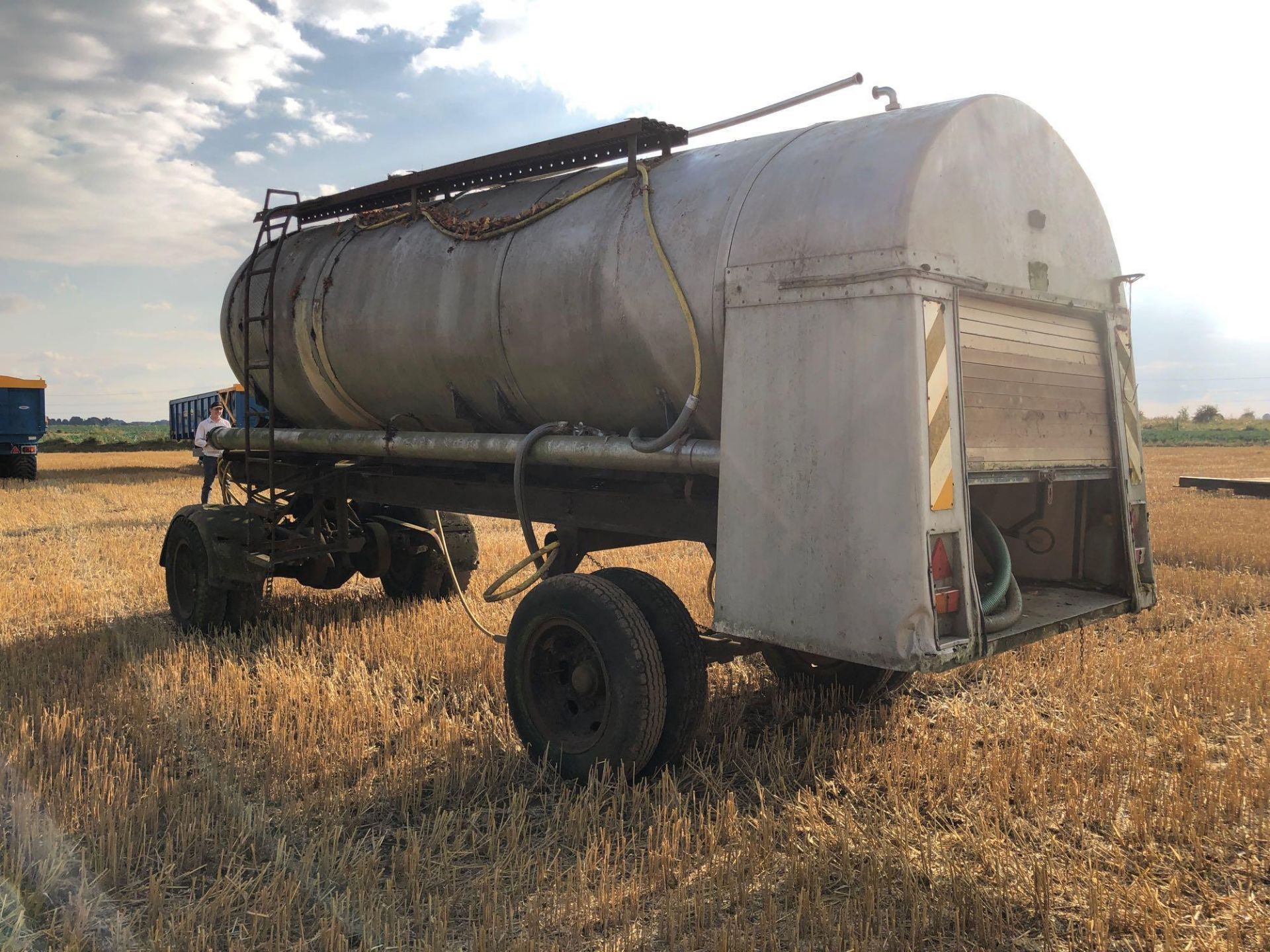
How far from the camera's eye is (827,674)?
5070mm

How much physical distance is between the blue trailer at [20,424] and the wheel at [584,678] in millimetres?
23993

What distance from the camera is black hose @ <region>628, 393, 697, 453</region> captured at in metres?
3.90

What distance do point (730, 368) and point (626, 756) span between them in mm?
1598

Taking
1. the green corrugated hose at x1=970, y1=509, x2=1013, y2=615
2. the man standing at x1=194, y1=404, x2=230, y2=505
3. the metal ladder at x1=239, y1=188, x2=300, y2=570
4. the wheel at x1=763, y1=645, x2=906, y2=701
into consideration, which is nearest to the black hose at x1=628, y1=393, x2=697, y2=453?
the green corrugated hose at x1=970, y1=509, x2=1013, y2=615

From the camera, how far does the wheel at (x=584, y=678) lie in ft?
12.3

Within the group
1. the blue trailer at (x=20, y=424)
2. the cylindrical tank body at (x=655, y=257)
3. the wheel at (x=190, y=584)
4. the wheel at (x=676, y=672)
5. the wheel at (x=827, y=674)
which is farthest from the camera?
the blue trailer at (x=20, y=424)

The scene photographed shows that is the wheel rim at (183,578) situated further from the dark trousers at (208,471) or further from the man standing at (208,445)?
the dark trousers at (208,471)

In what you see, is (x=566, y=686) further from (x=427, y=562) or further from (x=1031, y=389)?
(x=427, y=562)

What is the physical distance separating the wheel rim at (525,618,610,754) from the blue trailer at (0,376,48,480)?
24.0 metres

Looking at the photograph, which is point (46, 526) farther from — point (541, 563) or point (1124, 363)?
point (1124, 363)

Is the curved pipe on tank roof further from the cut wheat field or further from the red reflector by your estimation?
the cut wheat field

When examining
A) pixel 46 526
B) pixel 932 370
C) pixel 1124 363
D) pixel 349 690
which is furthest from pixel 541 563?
pixel 46 526

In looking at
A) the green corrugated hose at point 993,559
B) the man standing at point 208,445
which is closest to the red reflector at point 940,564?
the green corrugated hose at point 993,559

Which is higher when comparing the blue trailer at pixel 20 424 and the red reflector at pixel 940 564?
the blue trailer at pixel 20 424
